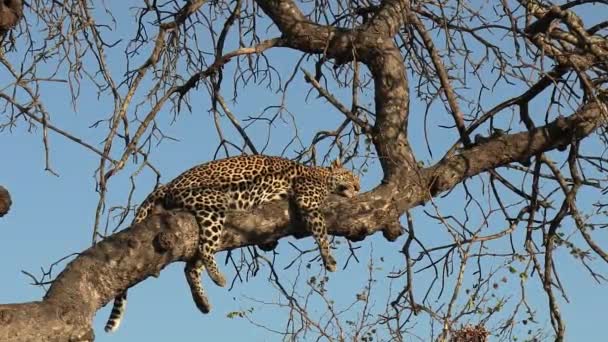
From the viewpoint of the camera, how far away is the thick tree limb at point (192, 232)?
Answer: 16.3 ft

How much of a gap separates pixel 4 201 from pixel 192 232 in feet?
4.45

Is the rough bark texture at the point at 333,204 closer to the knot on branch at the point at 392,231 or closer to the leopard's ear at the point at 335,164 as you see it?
the knot on branch at the point at 392,231

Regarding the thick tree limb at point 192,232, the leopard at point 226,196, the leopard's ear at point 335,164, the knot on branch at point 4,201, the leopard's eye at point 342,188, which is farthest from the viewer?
the leopard's eye at point 342,188

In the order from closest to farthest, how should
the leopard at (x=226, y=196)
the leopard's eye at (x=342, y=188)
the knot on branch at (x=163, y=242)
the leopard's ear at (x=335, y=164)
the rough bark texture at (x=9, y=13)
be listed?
the rough bark texture at (x=9, y=13)
the knot on branch at (x=163, y=242)
the leopard at (x=226, y=196)
the leopard's ear at (x=335, y=164)
the leopard's eye at (x=342, y=188)

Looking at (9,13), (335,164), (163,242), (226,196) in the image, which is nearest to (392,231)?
(226,196)

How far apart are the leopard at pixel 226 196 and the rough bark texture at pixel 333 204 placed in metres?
0.08

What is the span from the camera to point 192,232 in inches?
231

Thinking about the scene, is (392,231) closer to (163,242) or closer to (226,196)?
(226,196)

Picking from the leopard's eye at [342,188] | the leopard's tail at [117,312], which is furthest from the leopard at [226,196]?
the leopard's eye at [342,188]

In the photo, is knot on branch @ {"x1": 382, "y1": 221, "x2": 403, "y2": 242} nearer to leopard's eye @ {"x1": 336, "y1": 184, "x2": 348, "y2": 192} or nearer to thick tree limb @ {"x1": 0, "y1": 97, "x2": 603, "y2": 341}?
thick tree limb @ {"x1": 0, "y1": 97, "x2": 603, "y2": 341}

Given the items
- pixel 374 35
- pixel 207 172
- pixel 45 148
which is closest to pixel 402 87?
pixel 374 35

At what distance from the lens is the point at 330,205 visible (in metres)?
6.19

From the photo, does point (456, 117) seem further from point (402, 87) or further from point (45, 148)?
point (45, 148)

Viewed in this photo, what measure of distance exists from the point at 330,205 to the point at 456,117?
3.20ft
